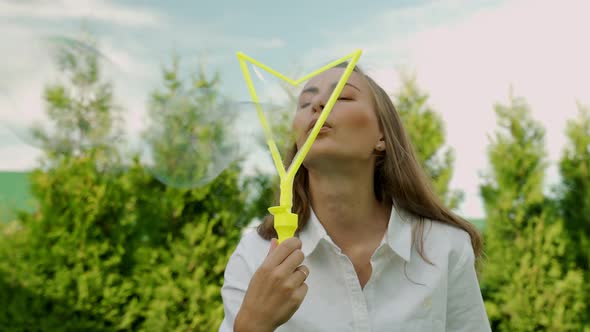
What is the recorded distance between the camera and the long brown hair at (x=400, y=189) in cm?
209

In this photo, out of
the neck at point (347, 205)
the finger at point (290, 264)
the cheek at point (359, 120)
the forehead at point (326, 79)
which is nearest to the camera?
the finger at point (290, 264)

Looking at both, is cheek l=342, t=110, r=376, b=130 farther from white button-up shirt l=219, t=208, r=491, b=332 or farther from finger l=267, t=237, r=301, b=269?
finger l=267, t=237, r=301, b=269

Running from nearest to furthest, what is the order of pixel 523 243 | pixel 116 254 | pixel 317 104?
pixel 317 104, pixel 116 254, pixel 523 243

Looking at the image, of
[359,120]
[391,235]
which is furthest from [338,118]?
[391,235]

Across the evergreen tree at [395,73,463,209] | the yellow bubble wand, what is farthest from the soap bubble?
the evergreen tree at [395,73,463,209]

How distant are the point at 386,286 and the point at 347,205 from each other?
0.29 m

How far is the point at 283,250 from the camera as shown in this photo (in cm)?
139

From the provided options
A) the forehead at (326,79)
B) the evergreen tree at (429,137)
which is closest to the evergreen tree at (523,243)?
the evergreen tree at (429,137)

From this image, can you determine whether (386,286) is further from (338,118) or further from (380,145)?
(338,118)

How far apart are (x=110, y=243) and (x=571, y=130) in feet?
17.4

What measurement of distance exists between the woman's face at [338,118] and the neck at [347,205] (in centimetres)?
10

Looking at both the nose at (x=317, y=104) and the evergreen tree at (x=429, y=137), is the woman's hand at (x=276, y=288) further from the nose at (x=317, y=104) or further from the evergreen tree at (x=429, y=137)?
the evergreen tree at (x=429, y=137)

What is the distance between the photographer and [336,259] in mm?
1958

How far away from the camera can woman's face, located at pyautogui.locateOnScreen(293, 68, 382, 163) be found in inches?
67.9
